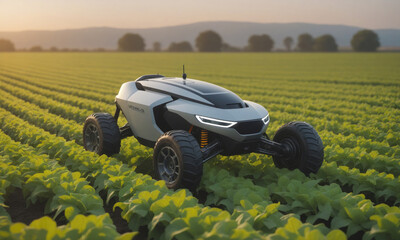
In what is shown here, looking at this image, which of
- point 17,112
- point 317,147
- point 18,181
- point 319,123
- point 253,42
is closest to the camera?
point 18,181

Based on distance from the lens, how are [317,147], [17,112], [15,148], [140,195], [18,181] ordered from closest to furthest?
[140,195] < [18,181] < [317,147] < [15,148] < [17,112]

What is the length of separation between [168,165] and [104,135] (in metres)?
1.65

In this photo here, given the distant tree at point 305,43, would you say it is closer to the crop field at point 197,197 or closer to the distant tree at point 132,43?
the distant tree at point 132,43

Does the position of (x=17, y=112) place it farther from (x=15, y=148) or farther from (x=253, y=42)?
(x=253, y=42)

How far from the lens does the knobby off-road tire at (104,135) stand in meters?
6.48

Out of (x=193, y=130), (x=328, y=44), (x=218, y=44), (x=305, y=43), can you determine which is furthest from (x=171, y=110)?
(x=305, y=43)

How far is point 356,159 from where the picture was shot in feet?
21.0

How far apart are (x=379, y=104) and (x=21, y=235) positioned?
45.2 feet

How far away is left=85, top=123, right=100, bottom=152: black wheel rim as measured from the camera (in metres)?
6.79

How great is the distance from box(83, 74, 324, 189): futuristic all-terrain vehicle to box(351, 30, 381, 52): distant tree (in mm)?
93093

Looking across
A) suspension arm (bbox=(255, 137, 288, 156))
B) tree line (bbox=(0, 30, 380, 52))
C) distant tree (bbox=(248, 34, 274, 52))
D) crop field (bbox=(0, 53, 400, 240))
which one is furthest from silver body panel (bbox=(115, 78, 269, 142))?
distant tree (bbox=(248, 34, 274, 52))

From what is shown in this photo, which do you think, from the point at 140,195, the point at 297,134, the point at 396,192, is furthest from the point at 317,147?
the point at 140,195

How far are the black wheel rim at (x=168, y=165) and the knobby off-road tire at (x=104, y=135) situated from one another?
4.84 feet

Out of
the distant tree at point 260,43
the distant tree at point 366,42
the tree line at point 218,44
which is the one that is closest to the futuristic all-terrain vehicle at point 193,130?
the tree line at point 218,44
